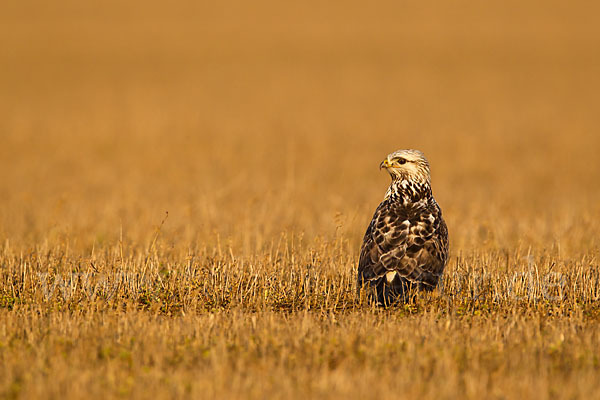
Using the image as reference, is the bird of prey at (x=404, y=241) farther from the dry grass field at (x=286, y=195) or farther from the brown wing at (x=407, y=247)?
the dry grass field at (x=286, y=195)

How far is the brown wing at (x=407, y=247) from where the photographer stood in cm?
871

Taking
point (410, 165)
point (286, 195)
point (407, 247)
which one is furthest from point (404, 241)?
point (286, 195)

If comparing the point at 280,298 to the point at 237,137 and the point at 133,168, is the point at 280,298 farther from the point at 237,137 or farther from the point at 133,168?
the point at 237,137

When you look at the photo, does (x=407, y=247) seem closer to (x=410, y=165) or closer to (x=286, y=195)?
(x=410, y=165)

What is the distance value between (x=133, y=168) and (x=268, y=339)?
18.2m

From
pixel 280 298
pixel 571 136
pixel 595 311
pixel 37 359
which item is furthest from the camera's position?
pixel 571 136

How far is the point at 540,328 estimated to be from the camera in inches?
311

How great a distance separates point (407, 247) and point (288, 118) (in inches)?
974

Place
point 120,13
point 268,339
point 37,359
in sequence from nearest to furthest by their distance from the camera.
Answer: point 37,359
point 268,339
point 120,13

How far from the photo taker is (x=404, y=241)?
882 centimetres

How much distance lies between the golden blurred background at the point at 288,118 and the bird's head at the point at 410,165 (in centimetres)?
292

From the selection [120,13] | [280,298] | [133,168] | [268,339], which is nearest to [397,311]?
[280,298]

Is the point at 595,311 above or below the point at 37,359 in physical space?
above

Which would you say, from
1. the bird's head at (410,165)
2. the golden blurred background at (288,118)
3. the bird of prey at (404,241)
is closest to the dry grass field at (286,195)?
the golden blurred background at (288,118)
